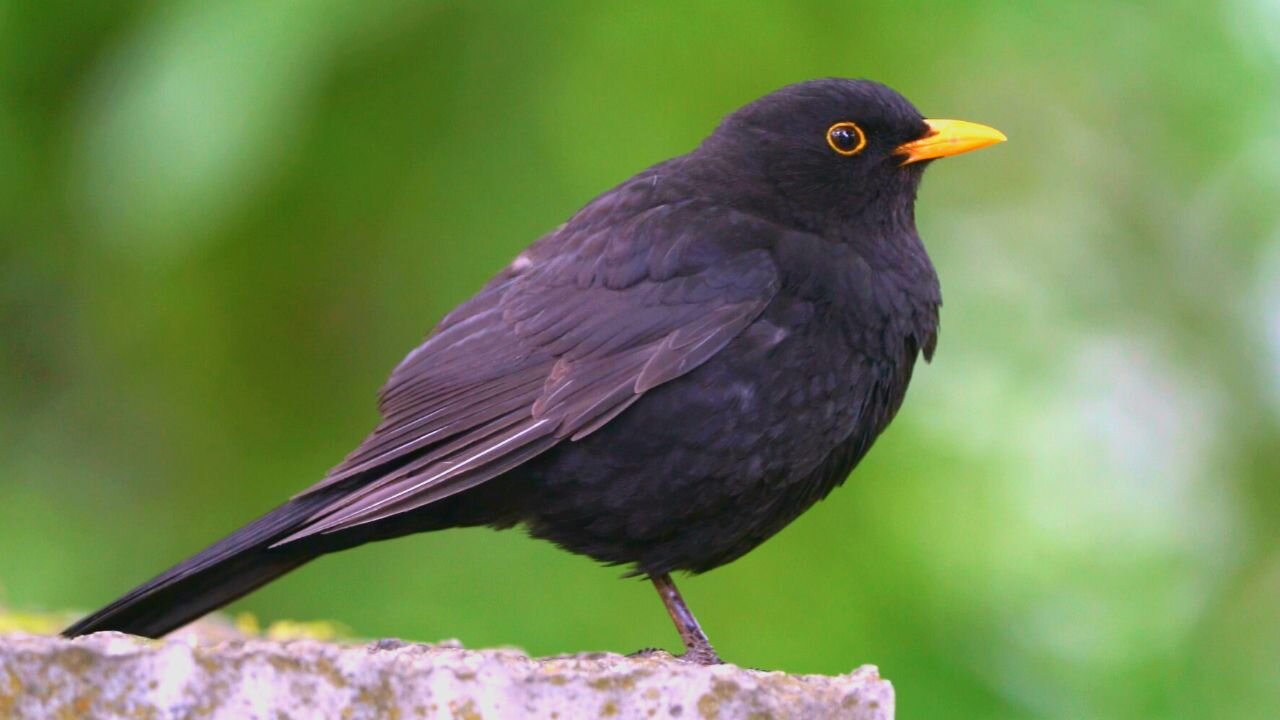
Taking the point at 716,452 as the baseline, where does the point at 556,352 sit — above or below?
above

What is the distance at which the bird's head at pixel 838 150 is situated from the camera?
410 centimetres

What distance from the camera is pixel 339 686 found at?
229 centimetres

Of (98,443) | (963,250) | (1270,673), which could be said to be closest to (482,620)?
(98,443)

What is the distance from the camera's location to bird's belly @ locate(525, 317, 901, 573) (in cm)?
356

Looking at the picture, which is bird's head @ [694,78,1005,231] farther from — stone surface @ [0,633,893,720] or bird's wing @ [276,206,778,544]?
stone surface @ [0,633,893,720]

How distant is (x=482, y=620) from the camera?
4.94 metres

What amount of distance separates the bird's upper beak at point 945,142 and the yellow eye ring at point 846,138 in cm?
10

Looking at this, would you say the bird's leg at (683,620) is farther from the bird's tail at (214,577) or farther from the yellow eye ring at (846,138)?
the yellow eye ring at (846,138)

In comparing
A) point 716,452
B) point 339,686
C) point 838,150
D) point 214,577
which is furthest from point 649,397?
point 339,686

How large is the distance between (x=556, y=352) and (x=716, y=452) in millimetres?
508

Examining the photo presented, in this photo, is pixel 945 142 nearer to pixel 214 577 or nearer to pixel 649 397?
pixel 649 397

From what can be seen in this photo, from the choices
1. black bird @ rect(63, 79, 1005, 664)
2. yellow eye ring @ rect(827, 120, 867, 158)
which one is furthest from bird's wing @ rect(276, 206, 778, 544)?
yellow eye ring @ rect(827, 120, 867, 158)

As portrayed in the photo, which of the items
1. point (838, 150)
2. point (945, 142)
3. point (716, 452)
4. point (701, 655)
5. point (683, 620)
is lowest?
point (701, 655)

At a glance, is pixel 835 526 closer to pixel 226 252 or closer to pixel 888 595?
pixel 888 595
